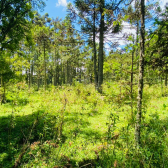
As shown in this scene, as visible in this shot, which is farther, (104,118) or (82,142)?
(104,118)

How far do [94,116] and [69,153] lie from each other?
2760mm

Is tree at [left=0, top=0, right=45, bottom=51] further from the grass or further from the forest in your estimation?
the grass

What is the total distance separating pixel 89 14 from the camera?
35.0 feet

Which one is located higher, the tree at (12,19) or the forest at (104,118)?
the tree at (12,19)

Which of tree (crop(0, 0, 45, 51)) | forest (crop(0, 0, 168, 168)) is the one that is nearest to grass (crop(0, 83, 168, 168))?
forest (crop(0, 0, 168, 168))

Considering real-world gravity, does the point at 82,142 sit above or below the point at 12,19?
below

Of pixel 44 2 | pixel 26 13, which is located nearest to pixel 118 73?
pixel 26 13

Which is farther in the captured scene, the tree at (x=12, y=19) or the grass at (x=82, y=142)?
the tree at (x=12, y=19)

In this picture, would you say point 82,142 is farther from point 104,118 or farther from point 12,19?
point 12,19

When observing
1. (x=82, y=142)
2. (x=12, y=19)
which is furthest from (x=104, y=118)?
(x=12, y=19)

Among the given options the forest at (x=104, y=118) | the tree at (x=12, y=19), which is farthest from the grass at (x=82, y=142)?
the tree at (x=12, y=19)

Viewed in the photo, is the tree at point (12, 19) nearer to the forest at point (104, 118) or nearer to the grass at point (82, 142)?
the forest at point (104, 118)

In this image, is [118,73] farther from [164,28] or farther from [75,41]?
[75,41]

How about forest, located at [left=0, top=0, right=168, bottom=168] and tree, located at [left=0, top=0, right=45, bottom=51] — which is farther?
tree, located at [left=0, top=0, right=45, bottom=51]
